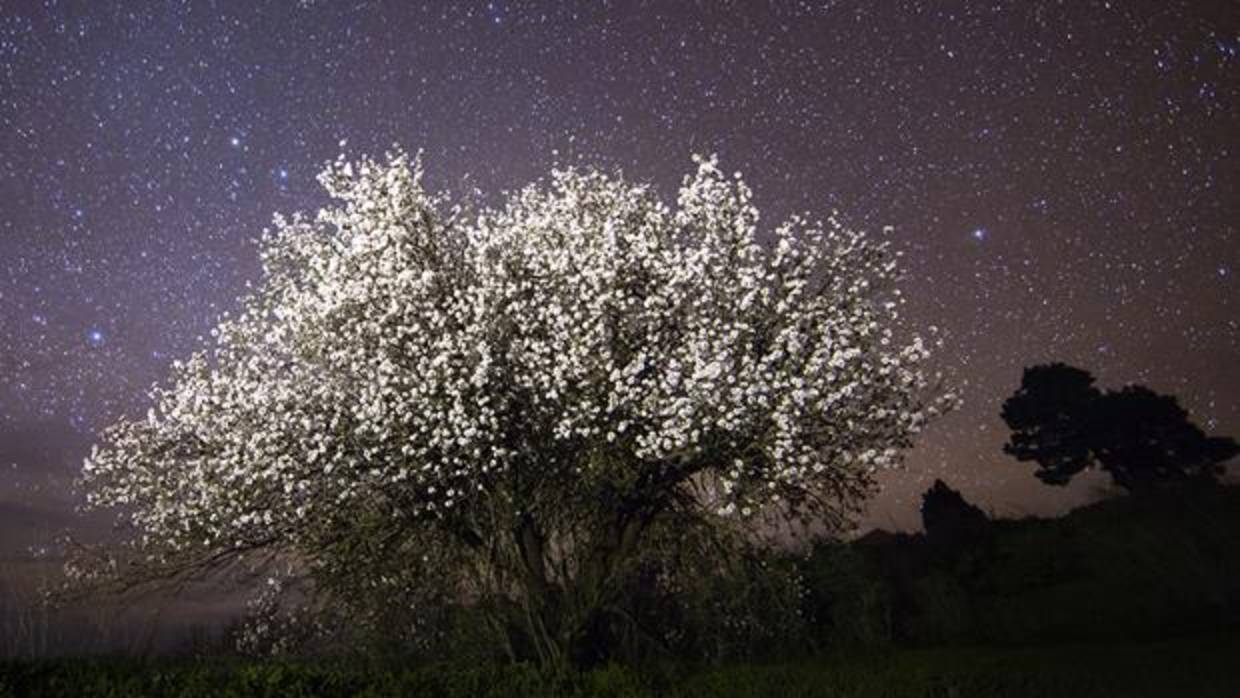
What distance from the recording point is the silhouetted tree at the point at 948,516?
41.9m

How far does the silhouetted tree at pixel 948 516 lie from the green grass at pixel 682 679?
1982 cm

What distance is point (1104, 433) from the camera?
168ft

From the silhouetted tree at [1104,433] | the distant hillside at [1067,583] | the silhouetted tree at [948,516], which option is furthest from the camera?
the silhouetted tree at [1104,433]

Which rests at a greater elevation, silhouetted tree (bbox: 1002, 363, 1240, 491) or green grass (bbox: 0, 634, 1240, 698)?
silhouetted tree (bbox: 1002, 363, 1240, 491)

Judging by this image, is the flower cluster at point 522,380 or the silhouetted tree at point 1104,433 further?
the silhouetted tree at point 1104,433

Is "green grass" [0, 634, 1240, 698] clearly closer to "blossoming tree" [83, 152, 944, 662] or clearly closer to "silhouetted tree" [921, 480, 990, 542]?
"blossoming tree" [83, 152, 944, 662]

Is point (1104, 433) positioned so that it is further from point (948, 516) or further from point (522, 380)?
point (522, 380)

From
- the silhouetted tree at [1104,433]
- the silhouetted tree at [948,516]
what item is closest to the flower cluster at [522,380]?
the silhouetted tree at [948,516]

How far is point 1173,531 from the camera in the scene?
30.5 m

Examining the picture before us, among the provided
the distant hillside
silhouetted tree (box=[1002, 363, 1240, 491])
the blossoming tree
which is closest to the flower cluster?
the blossoming tree

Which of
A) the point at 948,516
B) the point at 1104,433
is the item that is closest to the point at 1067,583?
the point at 948,516

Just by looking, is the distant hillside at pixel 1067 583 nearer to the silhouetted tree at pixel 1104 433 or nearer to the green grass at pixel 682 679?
the green grass at pixel 682 679

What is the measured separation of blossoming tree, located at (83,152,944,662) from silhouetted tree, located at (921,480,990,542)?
76.4 ft

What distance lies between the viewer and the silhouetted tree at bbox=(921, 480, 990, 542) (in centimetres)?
4191
